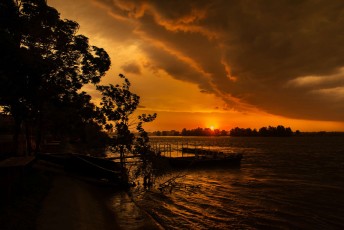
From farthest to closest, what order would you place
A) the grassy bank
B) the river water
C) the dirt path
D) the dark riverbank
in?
the river water → the dirt path → the dark riverbank → the grassy bank

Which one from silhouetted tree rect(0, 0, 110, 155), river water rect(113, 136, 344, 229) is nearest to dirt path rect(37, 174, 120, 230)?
river water rect(113, 136, 344, 229)

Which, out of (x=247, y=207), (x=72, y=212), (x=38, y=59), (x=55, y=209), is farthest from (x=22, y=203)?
(x=247, y=207)

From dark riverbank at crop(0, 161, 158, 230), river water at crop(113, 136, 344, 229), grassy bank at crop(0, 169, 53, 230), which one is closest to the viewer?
grassy bank at crop(0, 169, 53, 230)

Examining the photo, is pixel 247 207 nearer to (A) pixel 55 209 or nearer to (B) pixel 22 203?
(A) pixel 55 209

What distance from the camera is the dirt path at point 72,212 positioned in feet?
36.7

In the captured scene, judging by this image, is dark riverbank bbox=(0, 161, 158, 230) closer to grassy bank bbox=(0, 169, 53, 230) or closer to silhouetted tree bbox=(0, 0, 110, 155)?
grassy bank bbox=(0, 169, 53, 230)

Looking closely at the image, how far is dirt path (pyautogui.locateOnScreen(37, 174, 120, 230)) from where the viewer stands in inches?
440

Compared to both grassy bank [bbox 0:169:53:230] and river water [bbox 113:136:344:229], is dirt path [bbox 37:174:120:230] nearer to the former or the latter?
grassy bank [bbox 0:169:53:230]

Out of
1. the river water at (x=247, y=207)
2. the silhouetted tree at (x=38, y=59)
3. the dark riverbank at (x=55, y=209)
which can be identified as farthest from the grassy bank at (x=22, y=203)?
the river water at (x=247, y=207)

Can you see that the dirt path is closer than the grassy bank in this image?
No

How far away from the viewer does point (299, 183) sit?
35250 millimetres

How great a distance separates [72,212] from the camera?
13.0m

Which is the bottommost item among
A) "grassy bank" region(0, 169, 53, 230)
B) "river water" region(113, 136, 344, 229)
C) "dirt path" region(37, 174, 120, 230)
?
"river water" region(113, 136, 344, 229)

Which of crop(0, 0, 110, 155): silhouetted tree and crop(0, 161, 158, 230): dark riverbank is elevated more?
crop(0, 0, 110, 155): silhouetted tree
